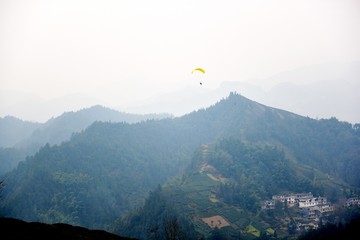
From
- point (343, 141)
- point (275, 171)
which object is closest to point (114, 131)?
point (275, 171)

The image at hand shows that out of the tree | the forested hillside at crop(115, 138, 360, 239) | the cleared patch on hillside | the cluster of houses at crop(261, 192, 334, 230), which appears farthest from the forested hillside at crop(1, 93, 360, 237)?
the tree

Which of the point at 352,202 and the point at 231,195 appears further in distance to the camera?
the point at 231,195

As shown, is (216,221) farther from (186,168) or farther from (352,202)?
(186,168)

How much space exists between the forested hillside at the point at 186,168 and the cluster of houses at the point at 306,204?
16.3 feet

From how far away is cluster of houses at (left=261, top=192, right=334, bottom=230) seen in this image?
102875 millimetres

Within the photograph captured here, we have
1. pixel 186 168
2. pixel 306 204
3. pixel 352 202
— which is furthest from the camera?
pixel 186 168

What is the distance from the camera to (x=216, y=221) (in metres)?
94.4

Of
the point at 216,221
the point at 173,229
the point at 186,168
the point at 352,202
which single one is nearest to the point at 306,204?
the point at 352,202

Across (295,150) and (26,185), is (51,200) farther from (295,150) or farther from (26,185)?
(295,150)

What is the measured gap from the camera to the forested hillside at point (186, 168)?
4779 inches

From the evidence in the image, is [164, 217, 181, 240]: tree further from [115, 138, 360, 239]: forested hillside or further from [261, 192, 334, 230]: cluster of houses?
[261, 192, 334, 230]: cluster of houses

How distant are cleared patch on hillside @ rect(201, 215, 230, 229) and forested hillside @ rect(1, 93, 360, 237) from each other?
3.09 meters

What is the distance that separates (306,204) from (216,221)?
36.6 m

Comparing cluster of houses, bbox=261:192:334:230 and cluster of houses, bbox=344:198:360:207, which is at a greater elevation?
cluster of houses, bbox=344:198:360:207
